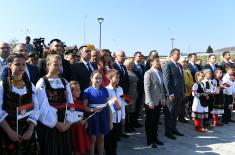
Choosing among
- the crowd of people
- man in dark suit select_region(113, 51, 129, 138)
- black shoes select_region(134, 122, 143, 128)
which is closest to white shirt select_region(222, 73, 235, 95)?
the crowd of people

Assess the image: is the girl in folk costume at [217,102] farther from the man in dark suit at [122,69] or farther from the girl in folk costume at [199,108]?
the man in dark suit at [122,69]

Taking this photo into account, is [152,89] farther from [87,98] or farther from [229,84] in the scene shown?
[229,84]

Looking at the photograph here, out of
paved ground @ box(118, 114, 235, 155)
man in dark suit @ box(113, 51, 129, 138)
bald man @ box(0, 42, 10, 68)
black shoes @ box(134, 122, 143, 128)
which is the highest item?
bald man @ box(0, 42, 10, 68)

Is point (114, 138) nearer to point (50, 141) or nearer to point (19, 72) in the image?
point (50, 141)

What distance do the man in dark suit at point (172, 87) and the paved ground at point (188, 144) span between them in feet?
1.13

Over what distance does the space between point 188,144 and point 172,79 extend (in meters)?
1.51

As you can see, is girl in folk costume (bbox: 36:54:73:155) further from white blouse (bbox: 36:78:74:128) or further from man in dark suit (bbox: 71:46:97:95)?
man in dark suit (bbox: 71:46:97:95)

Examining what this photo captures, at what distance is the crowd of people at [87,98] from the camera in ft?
12.1

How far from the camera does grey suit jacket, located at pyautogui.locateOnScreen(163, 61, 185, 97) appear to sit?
721 centimetres

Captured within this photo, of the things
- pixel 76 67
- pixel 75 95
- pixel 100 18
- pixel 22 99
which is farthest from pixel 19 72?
pixel 100 18

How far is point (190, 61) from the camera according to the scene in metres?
10.1

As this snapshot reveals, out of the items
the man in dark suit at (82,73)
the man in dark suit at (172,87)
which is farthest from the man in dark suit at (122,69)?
the man in dark suit at (82,73)

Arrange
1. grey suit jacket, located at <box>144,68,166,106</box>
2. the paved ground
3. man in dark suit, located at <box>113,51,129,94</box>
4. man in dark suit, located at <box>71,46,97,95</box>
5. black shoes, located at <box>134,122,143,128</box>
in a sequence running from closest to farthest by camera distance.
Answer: man in dark suit, located at <box>71,46,97,95</box> → the paved ground → grey suit jacket, located at <box>144,68,166,106</box> → man in dark suit, located at <box>113,51,129,94</box> → black shoes, located at <box>134,122,143,128</box>

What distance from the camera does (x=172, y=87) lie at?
23.8ft
